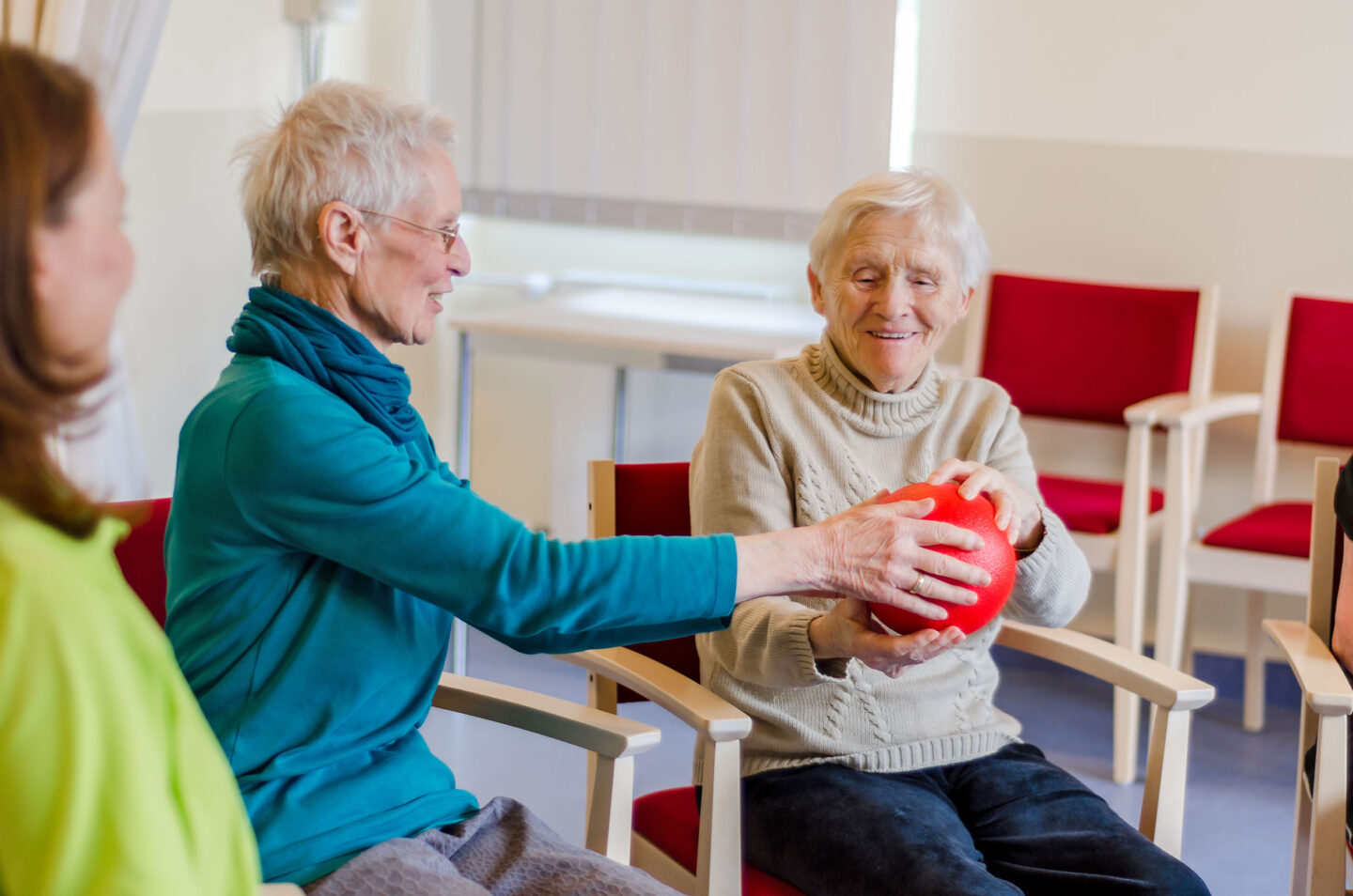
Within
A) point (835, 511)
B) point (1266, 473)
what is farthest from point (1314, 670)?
point (1266, 473)

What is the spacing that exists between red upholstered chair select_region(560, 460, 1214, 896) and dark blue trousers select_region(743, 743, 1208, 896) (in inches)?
2.6

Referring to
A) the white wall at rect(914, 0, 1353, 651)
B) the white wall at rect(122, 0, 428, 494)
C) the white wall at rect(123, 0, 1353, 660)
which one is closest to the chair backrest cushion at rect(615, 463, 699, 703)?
the white wall at rect(122, 0, 428, 494)

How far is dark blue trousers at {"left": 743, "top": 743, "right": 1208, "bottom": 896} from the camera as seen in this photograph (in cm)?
148

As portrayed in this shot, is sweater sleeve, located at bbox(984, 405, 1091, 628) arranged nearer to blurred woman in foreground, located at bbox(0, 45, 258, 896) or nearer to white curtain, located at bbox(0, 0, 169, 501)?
blurred woman in foreground, located at bbox(0, 45, 258, 896)

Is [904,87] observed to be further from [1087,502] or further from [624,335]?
[1087,502]

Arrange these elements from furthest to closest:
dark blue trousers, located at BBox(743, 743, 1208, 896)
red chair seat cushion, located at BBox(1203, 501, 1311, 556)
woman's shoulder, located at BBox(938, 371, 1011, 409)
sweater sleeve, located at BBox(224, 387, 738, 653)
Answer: red chair seat cushion, located at BBox(1203, 501, 1311, 556), woman's shoulder, located at BBox(938, 371, 1011, 409), dark blue trousers, located at BBox(743, 743, 1208, 896), sweater sleeve, located at BBox(224, 387, 738, 653)

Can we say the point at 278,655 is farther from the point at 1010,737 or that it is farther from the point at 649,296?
the point at 649,296

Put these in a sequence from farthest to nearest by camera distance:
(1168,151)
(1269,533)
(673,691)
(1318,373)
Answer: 1. (1168,151)
2. (1318,373)
3. (1269,533)
4. (673,691)

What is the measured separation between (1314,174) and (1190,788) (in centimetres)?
164

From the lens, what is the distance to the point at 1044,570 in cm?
169

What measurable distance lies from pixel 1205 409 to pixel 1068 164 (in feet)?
2.99

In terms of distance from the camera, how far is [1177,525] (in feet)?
10.1

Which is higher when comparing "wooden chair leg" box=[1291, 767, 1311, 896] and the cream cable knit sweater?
the cream cable knit sweater

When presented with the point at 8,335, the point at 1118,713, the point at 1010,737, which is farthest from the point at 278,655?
the point at 1118,713
